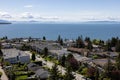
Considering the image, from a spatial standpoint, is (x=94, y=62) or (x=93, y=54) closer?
(x=94, y=62)

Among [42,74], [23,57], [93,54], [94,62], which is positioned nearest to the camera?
[42,74]

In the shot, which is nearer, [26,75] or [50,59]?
[26,75]

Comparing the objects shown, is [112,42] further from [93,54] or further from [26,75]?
[26,75]

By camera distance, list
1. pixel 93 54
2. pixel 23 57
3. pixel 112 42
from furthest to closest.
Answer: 1. pixel 112 42
2. pixel 93 54
3. pixel 23 57

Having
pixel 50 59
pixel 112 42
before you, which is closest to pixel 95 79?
pixel 50 59

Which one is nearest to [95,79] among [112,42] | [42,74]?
[42,74]

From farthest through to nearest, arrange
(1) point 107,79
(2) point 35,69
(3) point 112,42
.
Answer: (3) point 112,42 < (2) point 35,69 < (1) point 107,79

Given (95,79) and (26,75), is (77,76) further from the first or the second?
(26,75)

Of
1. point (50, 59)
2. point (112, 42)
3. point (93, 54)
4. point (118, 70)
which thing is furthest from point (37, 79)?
point (112, 42)

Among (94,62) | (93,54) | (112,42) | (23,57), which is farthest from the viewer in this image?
(112,42)
